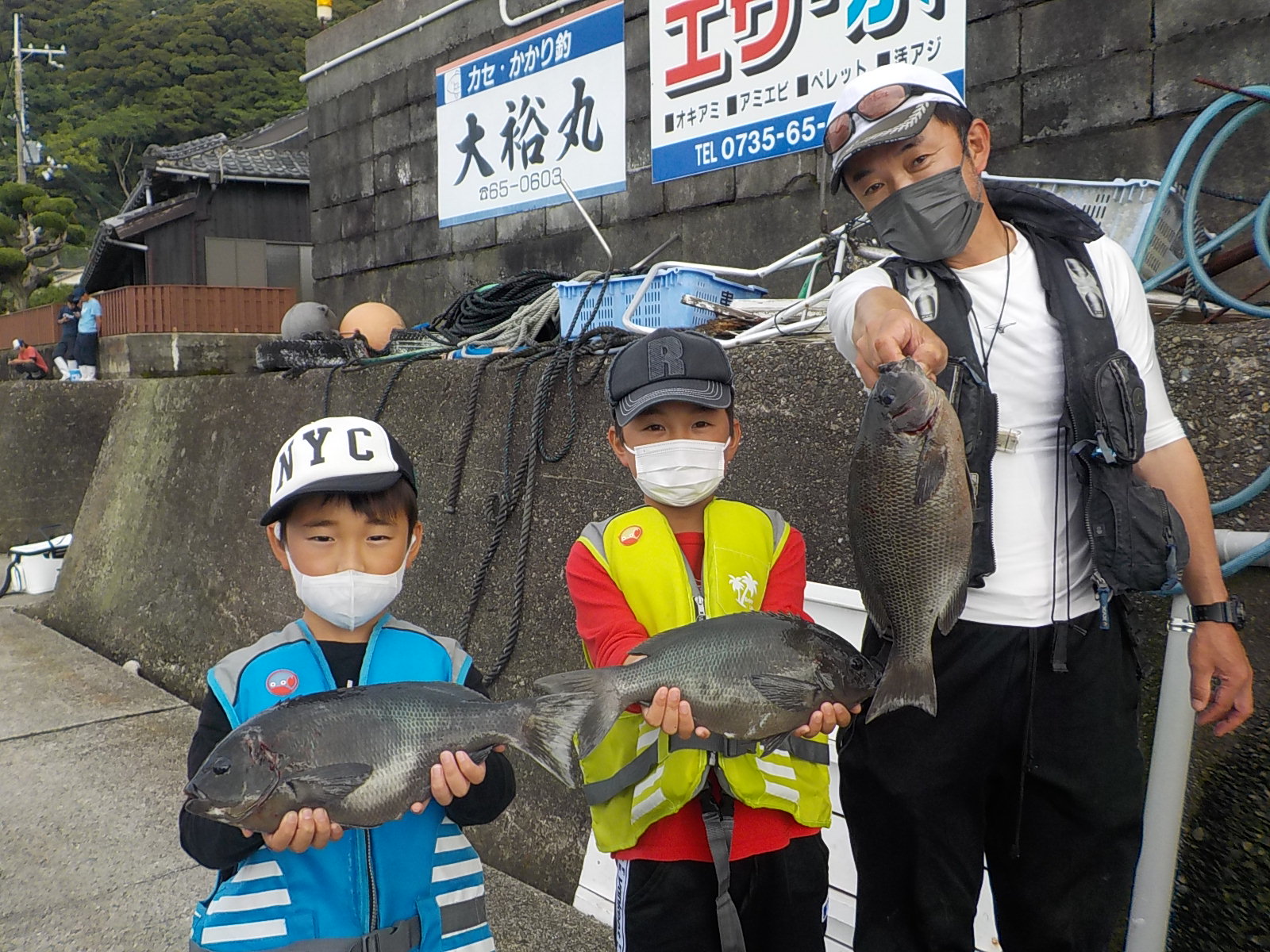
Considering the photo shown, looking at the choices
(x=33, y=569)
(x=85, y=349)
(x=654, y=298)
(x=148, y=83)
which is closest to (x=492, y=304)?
(x=654, y=298)

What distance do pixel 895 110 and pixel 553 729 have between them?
1.41 meters

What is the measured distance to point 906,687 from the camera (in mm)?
1832

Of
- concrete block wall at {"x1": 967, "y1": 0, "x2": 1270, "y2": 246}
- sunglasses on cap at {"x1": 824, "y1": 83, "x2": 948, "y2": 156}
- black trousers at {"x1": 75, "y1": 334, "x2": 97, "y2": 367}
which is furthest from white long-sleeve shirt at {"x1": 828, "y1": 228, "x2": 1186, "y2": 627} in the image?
black trousers at {"x1": 75, "y1": 334, "x2": 97, "y2": 367}

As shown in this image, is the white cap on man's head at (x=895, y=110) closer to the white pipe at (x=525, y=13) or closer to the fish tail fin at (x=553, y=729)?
the fish tail fin at (x=553, y=729)

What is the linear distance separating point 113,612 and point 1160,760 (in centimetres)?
673

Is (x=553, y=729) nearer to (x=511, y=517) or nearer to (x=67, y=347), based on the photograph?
(x=511, y=517)

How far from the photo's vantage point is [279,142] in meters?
29.9

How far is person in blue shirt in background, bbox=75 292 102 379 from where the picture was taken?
72.3ft

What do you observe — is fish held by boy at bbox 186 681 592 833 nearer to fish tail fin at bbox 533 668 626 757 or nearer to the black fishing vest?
fish tail fin at bbox 533 668 626 757

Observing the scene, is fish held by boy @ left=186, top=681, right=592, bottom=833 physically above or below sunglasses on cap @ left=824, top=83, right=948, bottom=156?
below

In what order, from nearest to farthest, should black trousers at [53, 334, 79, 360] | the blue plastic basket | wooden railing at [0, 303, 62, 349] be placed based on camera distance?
1. the blue plastic basket
2. black trousers at [53, 334, 79, 360]
3. wooden railing at [0, 303, 62, 349]

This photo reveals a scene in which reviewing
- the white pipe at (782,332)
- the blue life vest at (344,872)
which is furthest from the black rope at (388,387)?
the blue life vest at (344,872)

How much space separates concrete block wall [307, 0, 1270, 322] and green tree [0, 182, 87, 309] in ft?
97.6

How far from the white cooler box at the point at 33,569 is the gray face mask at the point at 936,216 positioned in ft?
28.7
